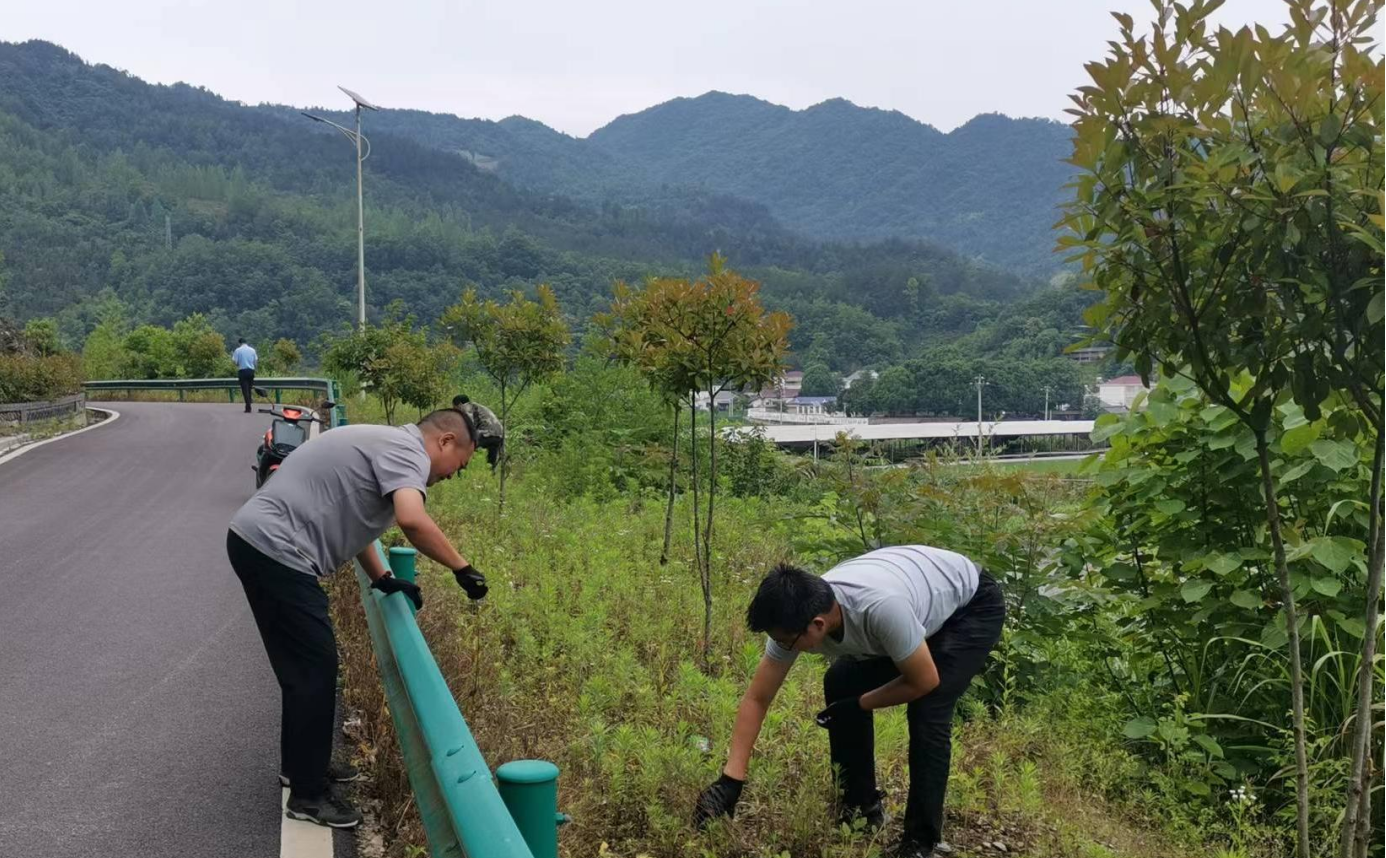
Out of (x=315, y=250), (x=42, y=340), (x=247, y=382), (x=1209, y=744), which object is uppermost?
(x=315, y=250)

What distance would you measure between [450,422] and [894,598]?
6.31ft

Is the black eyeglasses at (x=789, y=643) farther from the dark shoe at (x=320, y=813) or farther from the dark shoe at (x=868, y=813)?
the dark shoe at (x=320, y=813)

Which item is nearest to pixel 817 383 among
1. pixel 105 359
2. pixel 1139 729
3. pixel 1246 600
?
pixel 105 359

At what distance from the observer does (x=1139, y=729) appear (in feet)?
20.2

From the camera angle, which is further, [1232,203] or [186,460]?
[186,460]

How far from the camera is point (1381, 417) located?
11.1 ft

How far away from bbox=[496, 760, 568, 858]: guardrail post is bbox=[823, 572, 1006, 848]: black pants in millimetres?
2080

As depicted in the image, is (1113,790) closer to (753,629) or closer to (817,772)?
(817,772)

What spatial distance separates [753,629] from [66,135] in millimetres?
201421

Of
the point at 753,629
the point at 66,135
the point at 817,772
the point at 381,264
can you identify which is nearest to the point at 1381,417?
the point at 753,629

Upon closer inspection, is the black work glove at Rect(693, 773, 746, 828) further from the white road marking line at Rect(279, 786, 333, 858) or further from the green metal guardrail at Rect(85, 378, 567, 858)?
the white road marking line at Rect(279, 786, 333, 858)

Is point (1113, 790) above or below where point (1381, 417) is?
below

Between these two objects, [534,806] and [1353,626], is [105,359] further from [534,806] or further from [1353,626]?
[534,806]

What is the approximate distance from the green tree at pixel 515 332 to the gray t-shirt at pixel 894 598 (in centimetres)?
966
